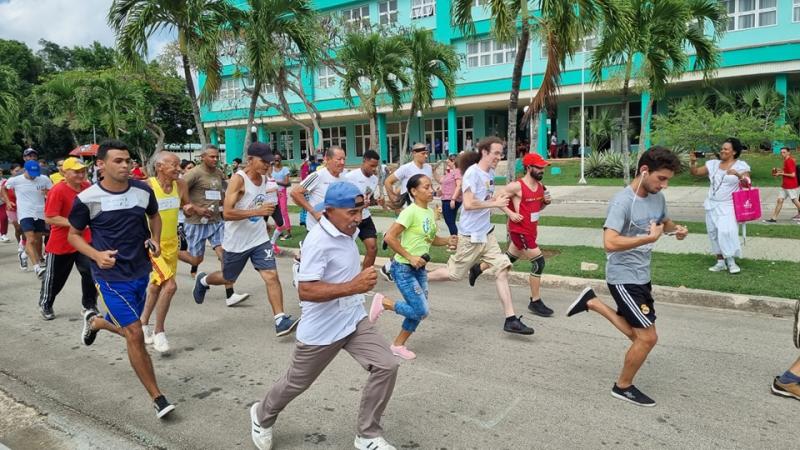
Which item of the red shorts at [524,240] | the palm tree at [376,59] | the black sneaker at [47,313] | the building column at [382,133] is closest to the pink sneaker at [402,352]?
the red shorts at [524,240]

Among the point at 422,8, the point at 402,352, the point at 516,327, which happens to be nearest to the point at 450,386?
the point at 402,352

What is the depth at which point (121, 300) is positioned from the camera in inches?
160

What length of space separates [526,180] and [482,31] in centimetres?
2715

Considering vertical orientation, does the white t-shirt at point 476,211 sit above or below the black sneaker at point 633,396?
above

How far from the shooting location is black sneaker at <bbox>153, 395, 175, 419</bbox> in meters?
3.88

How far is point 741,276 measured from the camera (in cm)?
734

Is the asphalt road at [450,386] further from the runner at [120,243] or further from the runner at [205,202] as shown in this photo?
the runner at [205,202]

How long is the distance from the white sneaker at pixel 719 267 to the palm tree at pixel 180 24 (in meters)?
9.69

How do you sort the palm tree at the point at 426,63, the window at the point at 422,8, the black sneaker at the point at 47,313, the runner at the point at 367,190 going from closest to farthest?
the black sneaker at the point at 47,313 → the runner at the point at 367,190 → the palm tree at the point at 426,63 → the window at the point at 422,8

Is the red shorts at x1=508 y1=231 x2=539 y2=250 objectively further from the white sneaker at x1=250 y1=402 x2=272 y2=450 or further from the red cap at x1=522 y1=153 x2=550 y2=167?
the white sneaker at x1=250 y1=402 x2=272 y2=450

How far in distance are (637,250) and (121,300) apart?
3.65 metres

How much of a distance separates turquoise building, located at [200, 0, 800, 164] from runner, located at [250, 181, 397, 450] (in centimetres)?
A: 1877

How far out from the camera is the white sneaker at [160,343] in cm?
530

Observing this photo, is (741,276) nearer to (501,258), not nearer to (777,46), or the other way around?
(501,258)
